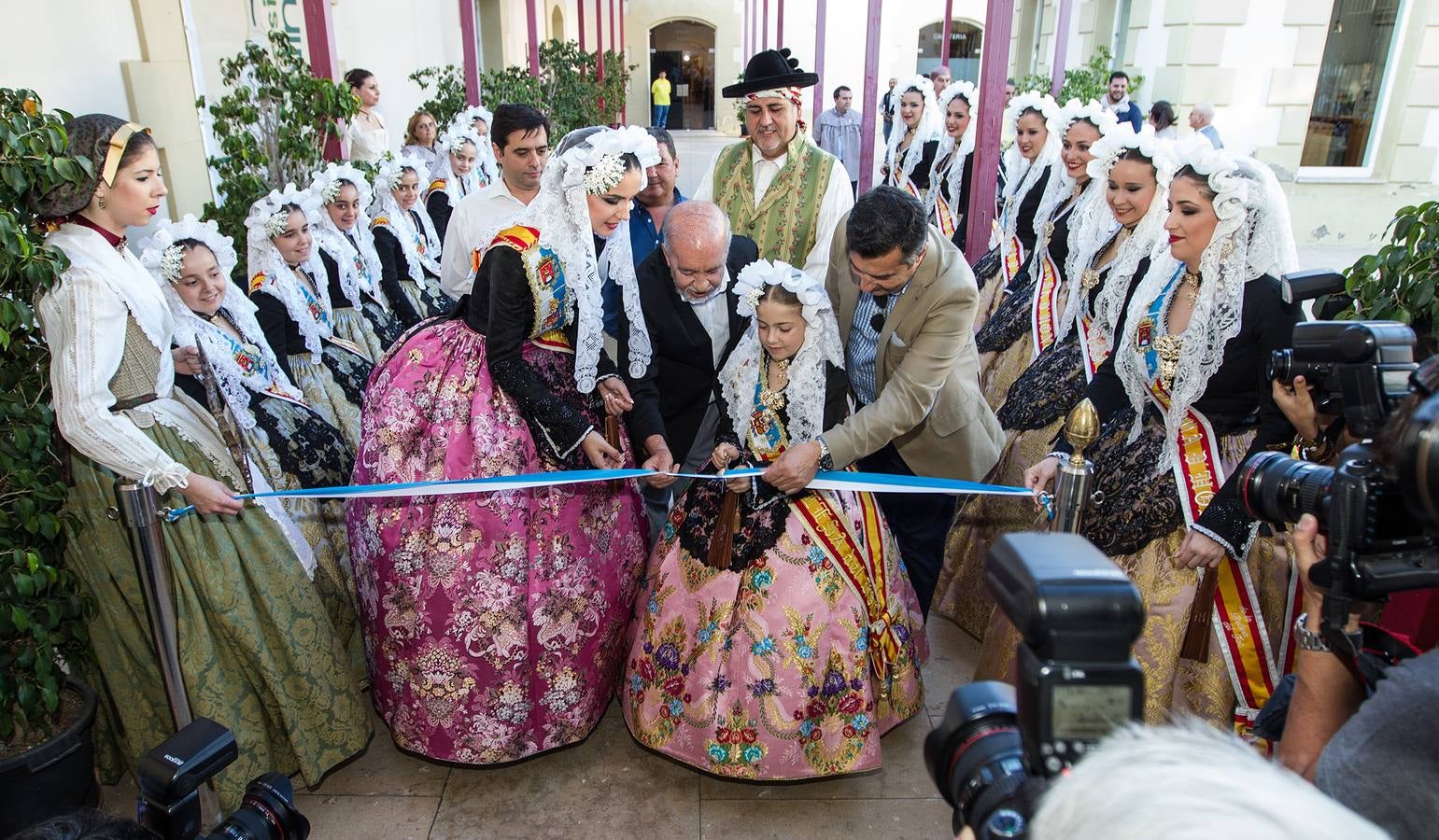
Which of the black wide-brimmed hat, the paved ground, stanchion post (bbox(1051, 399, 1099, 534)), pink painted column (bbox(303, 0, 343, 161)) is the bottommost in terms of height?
the paved ground

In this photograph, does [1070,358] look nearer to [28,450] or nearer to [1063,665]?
[1063,665]

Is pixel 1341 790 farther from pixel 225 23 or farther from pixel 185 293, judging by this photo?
pixel 225 23

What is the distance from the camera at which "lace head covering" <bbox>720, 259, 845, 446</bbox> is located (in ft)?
7.89

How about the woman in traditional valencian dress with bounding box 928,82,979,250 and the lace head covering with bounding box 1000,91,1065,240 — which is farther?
the woman in traditional valencian dress with bounding box 928,82,979,250

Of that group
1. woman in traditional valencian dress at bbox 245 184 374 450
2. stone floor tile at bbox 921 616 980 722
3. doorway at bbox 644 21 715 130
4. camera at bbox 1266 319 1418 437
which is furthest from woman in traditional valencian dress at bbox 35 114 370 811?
doorway at bbox 644 21 715 130

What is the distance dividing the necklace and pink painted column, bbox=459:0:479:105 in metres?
5.62

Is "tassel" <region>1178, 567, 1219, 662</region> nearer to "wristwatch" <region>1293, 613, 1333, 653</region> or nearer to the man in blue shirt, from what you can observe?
"wristwatch" <region>1293, 613, 1333, 653</region>

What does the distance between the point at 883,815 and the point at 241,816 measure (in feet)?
5.53

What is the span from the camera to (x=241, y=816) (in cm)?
135

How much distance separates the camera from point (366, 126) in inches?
281

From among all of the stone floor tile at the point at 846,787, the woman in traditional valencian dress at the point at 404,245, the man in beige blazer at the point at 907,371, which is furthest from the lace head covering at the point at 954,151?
the stone floor tile at the point at 846,787

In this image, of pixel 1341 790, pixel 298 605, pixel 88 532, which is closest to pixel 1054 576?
pixel 1341 790

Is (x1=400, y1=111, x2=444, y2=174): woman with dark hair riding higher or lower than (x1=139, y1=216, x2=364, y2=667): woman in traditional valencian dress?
higher

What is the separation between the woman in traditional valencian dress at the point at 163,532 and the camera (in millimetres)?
2129
